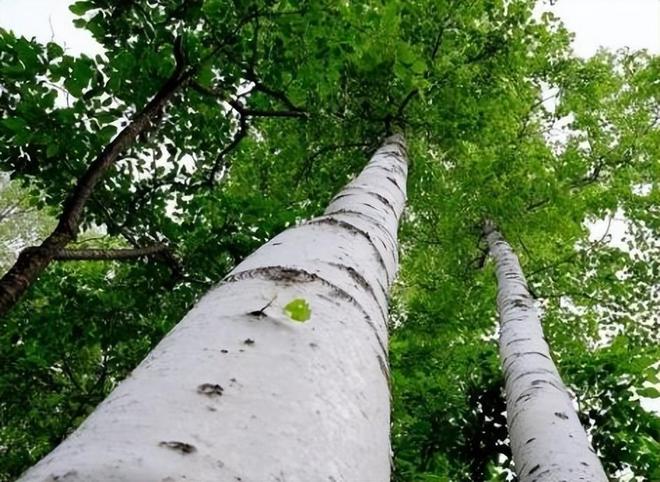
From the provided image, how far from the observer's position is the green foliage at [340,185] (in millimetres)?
2500

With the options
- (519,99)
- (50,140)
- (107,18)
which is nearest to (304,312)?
(50,140)

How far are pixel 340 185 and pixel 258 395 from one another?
439cm

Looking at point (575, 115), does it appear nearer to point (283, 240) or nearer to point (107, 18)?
point (107, 18)

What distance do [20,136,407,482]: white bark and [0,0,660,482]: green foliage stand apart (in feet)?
0.31

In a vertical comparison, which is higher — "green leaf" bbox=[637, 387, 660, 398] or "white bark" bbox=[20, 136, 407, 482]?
"green leaf" bbox=[637, 387, 660, 398]

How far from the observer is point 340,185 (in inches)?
196

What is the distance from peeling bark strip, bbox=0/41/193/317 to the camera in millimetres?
1648

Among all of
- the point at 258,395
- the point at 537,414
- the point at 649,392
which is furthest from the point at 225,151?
the point at 649,392

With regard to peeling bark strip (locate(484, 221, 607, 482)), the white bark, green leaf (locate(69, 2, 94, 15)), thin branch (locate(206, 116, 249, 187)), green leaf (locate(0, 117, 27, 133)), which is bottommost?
the white bark

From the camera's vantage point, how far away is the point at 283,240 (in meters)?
1.31

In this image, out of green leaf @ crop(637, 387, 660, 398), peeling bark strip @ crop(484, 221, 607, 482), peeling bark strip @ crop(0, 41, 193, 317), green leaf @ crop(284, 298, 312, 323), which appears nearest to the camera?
green leaf @ crop(284, 298, 312, 323)

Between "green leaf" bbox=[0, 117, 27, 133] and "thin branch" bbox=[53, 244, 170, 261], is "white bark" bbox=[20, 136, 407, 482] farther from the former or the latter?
"green leaf" bbox=[0, 117, 27, 133]

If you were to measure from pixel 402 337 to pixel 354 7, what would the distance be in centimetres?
367

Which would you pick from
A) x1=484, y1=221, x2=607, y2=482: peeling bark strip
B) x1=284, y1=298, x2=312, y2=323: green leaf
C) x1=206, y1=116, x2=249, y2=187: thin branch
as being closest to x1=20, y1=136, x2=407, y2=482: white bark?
x1=284, y1=298, x2=312, y2=323: green leaf
